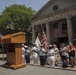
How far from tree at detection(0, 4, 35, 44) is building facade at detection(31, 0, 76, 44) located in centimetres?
1271

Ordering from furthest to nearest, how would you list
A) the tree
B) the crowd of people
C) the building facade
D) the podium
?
1. the tree
2. the building facade
3. the crowd of people
4. the podium

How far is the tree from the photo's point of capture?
4687 centimetres

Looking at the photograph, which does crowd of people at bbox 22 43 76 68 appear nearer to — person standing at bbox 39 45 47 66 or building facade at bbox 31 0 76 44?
person standing at bbox 39 45 47 66

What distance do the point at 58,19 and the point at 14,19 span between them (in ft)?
64.4

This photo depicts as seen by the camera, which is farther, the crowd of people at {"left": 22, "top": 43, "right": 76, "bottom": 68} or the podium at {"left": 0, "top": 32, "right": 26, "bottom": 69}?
the crowd of people at {"left": 22, "top": 43, "right": 76, "bottom": 68}

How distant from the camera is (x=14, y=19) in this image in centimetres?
4859

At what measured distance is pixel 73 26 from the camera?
99.6ft

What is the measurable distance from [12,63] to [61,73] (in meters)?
3.41

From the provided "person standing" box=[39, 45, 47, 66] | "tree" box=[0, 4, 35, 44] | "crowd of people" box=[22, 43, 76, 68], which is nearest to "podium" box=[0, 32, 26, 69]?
"crowd of people" box=[22, 43, 76, 68]

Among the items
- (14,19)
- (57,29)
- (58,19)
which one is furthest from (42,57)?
(14,19)

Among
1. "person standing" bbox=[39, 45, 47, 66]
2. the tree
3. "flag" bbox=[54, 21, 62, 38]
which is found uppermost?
the tree

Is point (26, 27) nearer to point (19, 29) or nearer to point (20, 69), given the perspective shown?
point (19, 29)

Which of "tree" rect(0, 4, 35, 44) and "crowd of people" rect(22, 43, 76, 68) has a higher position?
"tree" rect(0, 4, 35, 44)

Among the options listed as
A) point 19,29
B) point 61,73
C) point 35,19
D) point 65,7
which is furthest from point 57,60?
point 19,29
